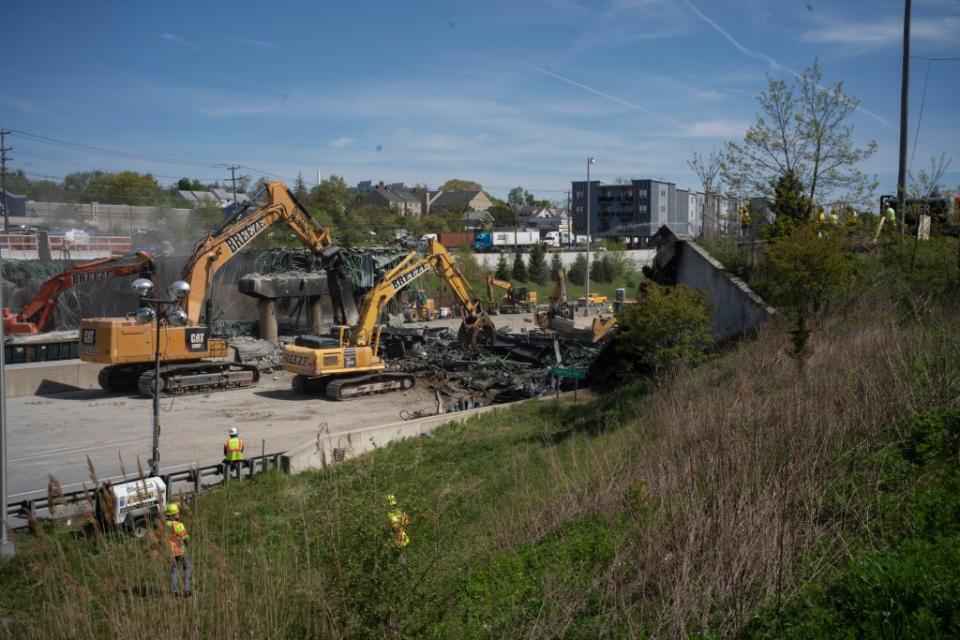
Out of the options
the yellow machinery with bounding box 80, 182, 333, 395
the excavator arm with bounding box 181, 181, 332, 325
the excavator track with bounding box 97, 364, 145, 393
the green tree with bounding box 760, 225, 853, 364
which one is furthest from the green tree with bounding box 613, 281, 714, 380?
the excavator track with bounding box 97, 364, 145, 393

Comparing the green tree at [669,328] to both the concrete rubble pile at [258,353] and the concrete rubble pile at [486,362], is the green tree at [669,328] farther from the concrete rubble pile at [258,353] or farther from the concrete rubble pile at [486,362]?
the concrete rubble pile at [258,353]

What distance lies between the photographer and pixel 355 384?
26359mm

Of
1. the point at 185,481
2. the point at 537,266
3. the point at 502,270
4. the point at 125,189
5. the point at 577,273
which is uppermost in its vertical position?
the point at 125,189

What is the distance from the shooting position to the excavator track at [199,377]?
25.3 metres

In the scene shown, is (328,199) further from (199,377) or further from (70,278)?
(199,377)

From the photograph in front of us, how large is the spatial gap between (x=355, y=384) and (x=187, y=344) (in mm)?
5744

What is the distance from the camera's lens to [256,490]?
14.6 metres

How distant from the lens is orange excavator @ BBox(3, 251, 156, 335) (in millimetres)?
29766

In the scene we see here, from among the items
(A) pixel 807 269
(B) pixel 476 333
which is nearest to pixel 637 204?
(B) pixel 476 333

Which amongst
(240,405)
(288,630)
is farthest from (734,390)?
(240,405)

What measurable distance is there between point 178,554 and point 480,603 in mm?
2954

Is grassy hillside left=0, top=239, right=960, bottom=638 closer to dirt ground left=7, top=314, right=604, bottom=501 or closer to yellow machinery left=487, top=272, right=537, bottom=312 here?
dirt ground left=7, top=314, right=604, bottom=501

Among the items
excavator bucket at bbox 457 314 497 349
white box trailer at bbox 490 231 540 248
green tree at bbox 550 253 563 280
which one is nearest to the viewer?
excavator bucket at bbox 457 314 497 349

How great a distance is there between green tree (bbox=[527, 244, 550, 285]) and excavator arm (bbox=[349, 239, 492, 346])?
3479cm
